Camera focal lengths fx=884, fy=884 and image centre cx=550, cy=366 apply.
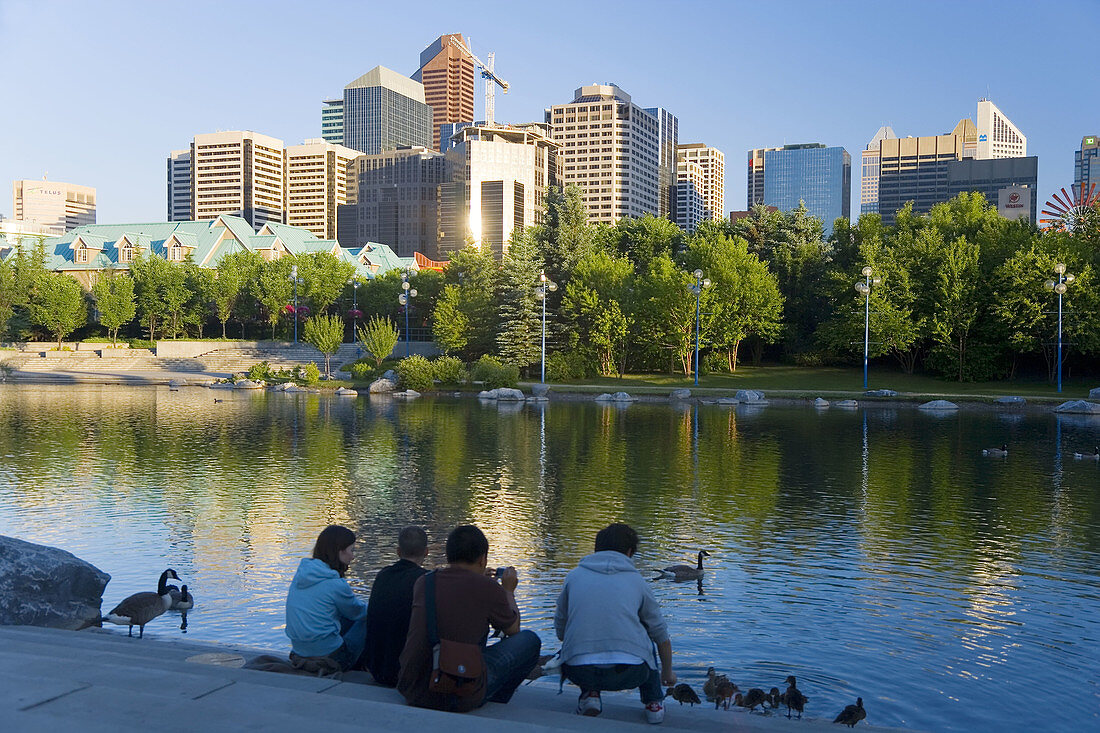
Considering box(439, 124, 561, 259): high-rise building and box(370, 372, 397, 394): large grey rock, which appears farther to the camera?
box(439, 124, 561, 259): high-rise building

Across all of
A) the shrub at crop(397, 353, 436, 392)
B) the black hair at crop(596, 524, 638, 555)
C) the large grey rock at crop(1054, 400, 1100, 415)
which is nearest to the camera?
the black hair at crop(596, 524, 638, 555)

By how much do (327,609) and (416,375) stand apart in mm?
45849

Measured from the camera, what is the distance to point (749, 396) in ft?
151

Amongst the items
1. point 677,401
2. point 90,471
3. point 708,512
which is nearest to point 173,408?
point 90,471

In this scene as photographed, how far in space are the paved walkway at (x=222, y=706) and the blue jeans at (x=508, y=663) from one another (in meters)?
0.12

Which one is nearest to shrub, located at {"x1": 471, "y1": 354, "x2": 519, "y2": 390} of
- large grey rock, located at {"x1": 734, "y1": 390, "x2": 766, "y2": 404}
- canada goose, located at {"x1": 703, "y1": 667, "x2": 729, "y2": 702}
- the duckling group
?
large grey rock, located at {"x1": 734, "y1": 390, "x2": 766, "y2": 404}

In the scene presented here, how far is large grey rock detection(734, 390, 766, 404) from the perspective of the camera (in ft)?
150

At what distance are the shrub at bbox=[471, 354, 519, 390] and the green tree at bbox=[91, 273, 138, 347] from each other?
47362mm

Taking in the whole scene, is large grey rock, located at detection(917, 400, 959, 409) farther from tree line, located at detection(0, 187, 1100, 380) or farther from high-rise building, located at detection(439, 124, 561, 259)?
high-rise building, located at detection(439, 124, 561, 259)

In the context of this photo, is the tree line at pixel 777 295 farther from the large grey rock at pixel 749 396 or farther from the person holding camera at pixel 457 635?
the person holding camera at pixel 457 635

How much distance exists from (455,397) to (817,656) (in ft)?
135

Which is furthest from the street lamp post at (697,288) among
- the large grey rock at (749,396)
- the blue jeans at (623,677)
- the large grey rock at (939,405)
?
the blue jeans at (623,677)

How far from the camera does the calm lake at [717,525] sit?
355 inches

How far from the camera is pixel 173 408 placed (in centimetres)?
3888
